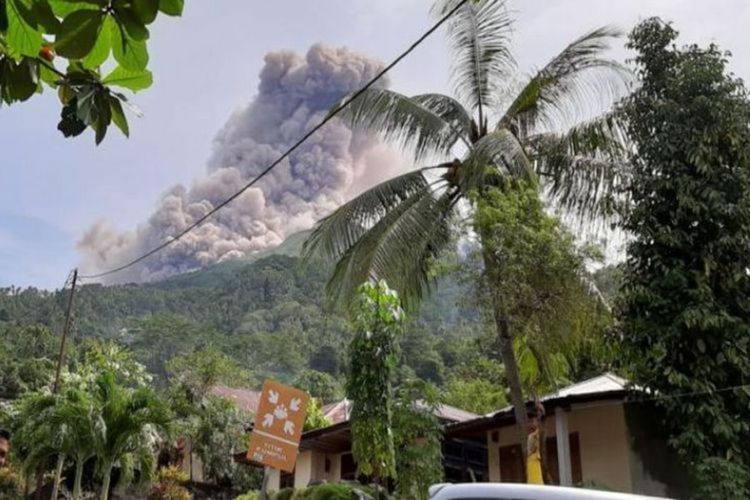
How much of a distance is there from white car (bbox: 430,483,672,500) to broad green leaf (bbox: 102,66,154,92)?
3.51 metres

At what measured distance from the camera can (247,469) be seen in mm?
23406

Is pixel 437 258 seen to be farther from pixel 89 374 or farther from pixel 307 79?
pixel 307 79

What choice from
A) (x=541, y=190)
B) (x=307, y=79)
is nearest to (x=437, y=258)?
(x=541, y=190)

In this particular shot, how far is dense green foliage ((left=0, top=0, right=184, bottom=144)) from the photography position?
4.25 ft

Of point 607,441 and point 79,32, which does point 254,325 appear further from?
point 79,32

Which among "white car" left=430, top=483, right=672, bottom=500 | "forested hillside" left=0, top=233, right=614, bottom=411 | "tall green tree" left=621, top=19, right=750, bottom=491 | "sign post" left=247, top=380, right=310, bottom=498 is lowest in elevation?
"white car" left=430, top=483, right=672, bottom=500

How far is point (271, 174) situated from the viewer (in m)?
123

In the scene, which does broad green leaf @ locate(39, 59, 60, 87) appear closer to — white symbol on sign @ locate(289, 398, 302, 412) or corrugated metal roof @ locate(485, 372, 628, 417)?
white symbol on sign @ locate(289, 398, 302, 412)

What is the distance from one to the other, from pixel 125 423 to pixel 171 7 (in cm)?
1502

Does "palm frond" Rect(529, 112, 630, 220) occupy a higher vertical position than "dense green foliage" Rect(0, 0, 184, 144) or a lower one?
higher

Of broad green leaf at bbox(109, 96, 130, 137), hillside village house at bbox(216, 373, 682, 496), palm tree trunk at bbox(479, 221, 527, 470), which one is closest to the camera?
broad green leaf at bbox(109, 96, 130, 137)

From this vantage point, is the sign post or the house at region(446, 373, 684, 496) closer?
the sign post

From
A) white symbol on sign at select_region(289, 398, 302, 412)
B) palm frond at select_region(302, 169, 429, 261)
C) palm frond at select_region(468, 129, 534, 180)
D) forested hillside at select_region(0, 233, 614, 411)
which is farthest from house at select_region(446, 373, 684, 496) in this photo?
forested hillside at select_region(0, 233, 614, 411)

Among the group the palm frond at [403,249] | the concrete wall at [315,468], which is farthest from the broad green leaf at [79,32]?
the concrete wall at [315,468]
